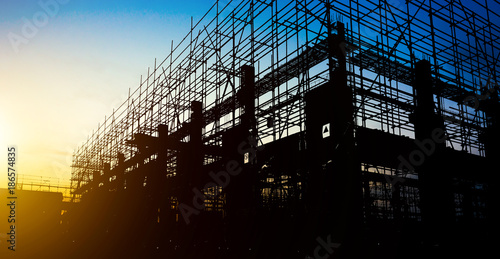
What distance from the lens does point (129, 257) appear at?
15820 mm

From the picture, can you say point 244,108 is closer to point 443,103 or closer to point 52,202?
point 443,103

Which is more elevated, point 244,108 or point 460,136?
point 244,108

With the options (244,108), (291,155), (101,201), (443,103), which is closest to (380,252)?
(291,155)

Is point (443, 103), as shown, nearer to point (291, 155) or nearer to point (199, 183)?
point (291, 155)

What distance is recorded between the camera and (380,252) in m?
11.3

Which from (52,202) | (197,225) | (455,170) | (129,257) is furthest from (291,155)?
(52,202)

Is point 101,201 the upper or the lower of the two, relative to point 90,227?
upper

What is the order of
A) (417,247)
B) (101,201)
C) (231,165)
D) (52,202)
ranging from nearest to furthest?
(417,247), (231,165), (101,201), (52,202)

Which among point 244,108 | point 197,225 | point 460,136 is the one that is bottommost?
point 197,225

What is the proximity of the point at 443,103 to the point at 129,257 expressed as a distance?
15316 mm

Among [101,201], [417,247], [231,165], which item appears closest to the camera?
[417,247]

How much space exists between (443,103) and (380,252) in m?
9.33

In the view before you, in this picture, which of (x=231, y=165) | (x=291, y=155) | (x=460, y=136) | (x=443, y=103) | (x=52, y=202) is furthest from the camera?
(x=52, y=202)

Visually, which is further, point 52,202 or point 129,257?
point 52,202
